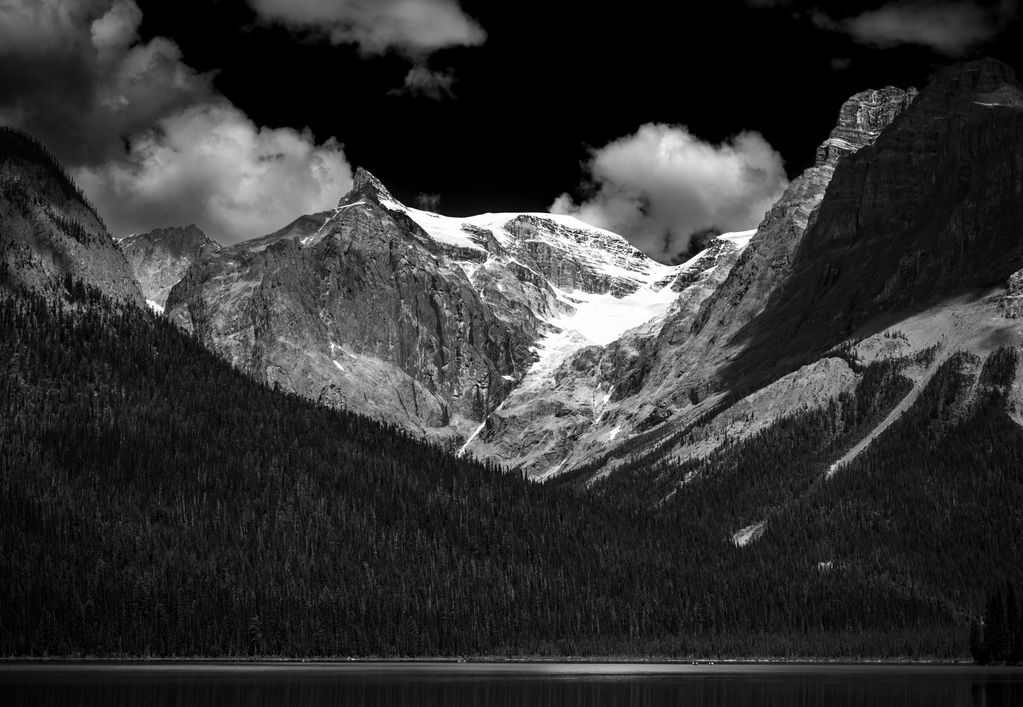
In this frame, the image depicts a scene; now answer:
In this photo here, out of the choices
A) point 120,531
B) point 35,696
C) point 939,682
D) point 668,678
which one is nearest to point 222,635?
point 120,531

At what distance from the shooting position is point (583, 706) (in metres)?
118

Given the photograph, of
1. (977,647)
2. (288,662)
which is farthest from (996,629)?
(288,662)

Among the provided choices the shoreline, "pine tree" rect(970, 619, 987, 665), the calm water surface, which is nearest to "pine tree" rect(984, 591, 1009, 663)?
"pine tree" rect(970, 619, 987, 665)

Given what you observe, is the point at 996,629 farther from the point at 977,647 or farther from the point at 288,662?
the point at 288,662

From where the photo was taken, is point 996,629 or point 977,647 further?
point 977,647

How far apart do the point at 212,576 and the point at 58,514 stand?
21.8m

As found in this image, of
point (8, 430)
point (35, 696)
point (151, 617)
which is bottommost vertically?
point (35, 696)

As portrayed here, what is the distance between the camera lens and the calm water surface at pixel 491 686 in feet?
387

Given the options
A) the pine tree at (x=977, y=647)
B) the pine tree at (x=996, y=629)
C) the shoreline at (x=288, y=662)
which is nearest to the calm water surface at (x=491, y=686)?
the shoreline at (x=288, y=662)

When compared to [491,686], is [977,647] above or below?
above

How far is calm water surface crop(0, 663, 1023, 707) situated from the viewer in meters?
118

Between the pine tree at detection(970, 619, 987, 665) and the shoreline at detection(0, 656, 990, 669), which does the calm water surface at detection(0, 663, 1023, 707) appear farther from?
the pine tree at detection(970, 619, 987, 665)

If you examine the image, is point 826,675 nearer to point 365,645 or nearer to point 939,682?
point 939,682

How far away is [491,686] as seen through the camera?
464 feet
